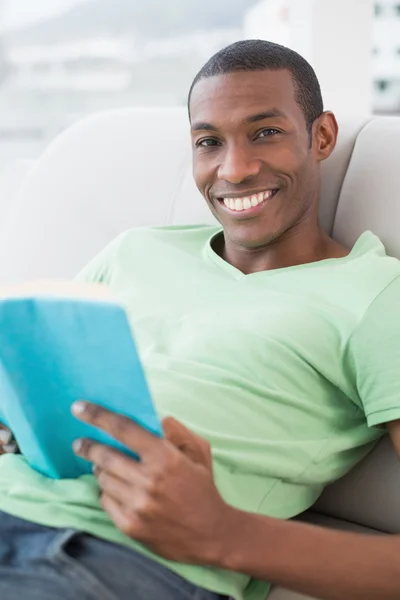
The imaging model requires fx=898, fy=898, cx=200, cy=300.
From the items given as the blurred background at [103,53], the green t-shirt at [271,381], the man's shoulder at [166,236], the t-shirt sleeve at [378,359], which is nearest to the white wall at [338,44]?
the blurred background at [103,53]

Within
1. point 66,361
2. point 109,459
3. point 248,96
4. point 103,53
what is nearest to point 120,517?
point 109,459

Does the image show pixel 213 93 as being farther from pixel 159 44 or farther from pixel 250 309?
pixel 159 44

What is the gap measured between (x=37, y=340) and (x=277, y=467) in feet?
1.35

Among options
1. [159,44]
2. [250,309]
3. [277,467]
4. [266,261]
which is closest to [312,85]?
[266,261]

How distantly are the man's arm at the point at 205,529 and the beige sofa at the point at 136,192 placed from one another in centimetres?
36

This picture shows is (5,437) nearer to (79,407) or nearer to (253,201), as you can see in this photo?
(79,407)

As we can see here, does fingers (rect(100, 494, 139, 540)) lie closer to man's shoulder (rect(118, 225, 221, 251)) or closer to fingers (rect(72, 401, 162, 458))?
fingers (rect(72, 401, 162, 458))

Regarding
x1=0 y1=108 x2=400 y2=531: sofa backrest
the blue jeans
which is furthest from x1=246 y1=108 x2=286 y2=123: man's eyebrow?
the blue jeans

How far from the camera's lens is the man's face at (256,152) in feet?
4.48

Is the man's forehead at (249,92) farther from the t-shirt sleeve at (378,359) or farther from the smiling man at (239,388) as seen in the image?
the t-shirt sleeve at (378,359)

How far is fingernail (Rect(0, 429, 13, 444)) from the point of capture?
1250 mm

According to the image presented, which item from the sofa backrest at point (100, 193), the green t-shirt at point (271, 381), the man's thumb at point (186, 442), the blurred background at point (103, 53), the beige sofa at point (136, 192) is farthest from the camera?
the blurred background at point (103, 53)

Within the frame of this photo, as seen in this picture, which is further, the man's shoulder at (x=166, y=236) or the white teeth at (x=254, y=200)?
the man's shoulder at (x=166, y=236)

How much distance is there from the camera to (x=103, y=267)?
155 cm
